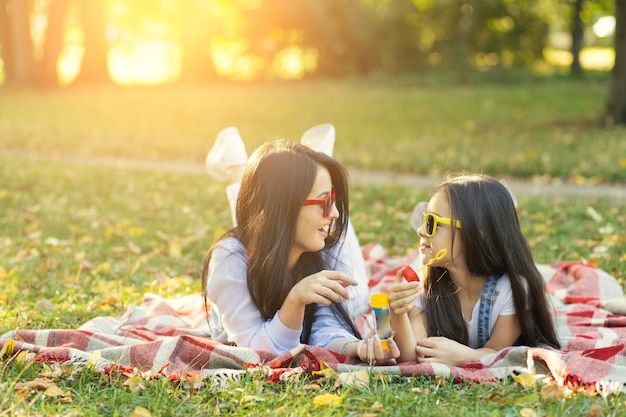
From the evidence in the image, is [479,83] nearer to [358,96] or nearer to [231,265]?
[358,96]

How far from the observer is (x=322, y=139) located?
475 cm

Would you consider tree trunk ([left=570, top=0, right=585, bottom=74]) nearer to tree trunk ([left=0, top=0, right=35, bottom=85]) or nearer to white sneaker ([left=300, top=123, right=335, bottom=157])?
tree trunk ([left=0, top=0, right=35, bottom=85])

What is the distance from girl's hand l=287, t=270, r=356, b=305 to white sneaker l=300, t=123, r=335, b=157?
1.49m

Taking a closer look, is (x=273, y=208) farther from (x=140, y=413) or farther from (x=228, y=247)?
(x=140, y=413)

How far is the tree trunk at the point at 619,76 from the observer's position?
1155cm

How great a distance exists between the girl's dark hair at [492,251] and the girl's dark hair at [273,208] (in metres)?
0.56

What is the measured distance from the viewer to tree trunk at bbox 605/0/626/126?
11.5 meters

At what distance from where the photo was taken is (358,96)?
17.6 m

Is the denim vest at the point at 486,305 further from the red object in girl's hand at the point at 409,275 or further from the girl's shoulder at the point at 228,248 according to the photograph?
the girl's shoulder at the point at 228,248

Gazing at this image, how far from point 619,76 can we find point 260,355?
973 cm

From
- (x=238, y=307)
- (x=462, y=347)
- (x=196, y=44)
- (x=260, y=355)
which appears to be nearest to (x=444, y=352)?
(x=462, y=347)

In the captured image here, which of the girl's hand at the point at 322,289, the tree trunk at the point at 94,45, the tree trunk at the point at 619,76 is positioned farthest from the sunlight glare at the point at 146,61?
the girl's hand at the point at 322,289

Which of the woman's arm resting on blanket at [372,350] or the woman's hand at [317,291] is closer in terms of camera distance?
the woman's hand at [317,291]

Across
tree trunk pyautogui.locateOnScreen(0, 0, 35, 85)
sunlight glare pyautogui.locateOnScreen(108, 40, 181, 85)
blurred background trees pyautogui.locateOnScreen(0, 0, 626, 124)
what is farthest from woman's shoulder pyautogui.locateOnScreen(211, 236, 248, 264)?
sunlight glare pyautogui.locateOnScreen(108, 40, 181, 85)
